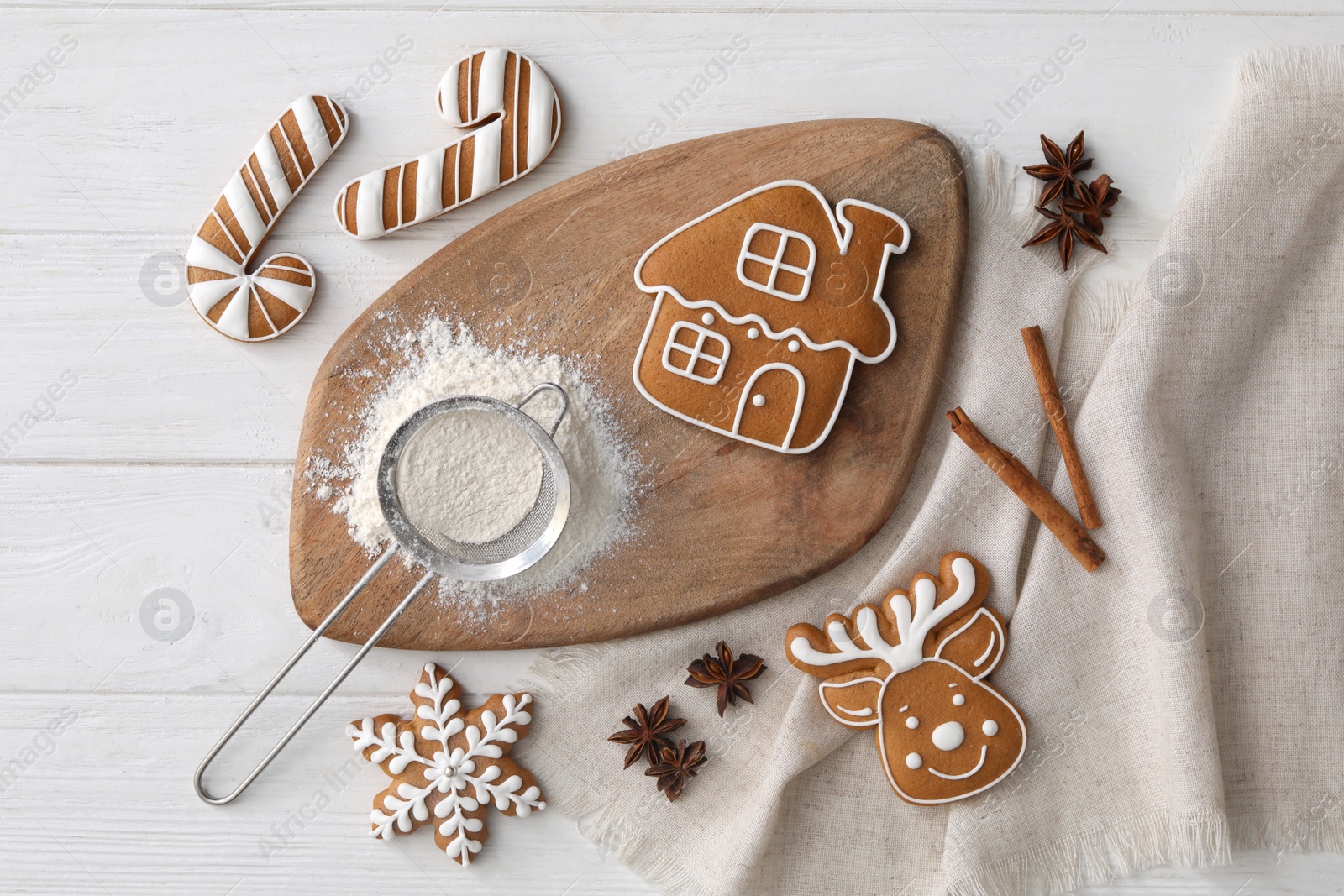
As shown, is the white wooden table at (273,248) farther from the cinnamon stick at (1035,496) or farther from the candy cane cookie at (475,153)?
the cinnamon stick at (1035,496)

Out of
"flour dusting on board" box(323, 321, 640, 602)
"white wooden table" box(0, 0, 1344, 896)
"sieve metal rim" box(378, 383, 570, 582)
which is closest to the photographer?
"sieve metal rim" box(378, 383, 570, 582)

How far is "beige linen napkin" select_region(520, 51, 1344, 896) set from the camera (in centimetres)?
187

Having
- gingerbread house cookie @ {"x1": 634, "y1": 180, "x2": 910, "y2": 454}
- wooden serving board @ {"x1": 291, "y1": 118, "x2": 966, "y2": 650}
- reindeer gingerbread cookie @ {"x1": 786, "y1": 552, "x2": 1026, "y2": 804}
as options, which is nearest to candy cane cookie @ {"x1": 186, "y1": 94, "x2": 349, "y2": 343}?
wooden serving board @ {"x1": 291, "y1": 118, "x2": 966, "y2": 650}

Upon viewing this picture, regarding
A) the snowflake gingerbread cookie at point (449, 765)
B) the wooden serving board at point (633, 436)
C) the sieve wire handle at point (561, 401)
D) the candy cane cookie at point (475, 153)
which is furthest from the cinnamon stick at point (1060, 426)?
the snowflake gingerbread cookie at point (449, 765)

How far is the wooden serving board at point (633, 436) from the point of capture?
1.91m

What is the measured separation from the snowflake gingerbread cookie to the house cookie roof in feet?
3.44

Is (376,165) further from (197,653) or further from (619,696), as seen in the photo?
(619,696)

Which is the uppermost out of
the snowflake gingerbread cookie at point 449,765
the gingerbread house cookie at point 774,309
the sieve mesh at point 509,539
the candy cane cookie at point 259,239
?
the gingerbread house cookie at point 774,309

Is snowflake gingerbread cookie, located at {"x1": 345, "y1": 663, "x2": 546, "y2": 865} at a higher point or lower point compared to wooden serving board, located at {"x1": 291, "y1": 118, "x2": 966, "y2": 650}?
lower

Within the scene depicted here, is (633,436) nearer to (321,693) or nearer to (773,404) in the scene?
(773,404)

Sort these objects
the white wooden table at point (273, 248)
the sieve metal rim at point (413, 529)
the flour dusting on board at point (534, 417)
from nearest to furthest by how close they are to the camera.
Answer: the sieve metal rim at point (413, 529), the flour dusting on board at point (534, 417), the white wooden table at point (273, 248)

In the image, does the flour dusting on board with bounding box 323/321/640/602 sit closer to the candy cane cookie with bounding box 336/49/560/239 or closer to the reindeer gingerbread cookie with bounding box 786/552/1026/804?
the candy cane cookie with bounding box 336/49/560/239

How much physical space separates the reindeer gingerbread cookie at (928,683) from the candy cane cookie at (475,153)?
4.18 feet

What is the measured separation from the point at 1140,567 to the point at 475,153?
178 cm
